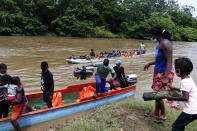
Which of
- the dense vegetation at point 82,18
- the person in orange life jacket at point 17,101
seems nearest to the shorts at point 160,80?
the person in orange life jacket at point 17,101

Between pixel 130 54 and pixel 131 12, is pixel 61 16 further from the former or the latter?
pixel 130 54

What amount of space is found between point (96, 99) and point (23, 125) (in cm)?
219

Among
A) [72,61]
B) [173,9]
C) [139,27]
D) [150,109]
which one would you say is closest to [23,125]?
[150,109]

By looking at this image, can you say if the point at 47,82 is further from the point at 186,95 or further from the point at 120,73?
the point at 186,95

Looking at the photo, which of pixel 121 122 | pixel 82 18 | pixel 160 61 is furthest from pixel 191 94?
pixel 82 18

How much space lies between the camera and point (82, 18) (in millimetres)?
43531

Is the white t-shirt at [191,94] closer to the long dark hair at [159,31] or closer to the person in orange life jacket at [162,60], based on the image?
the person in orange life jacket at [162,60]

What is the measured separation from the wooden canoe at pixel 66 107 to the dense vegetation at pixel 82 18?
32.6m

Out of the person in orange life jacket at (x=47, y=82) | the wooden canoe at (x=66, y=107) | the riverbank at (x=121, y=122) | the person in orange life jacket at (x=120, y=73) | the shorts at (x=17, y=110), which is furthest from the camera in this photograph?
the person in orange life jacket at (x=120, y=73)

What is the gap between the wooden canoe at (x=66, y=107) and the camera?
4.29 meters

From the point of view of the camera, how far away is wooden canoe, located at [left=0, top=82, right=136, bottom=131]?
4.29 m

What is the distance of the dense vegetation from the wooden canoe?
107 feet

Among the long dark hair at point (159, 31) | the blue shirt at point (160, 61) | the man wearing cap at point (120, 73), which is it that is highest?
the long dark hair at point (159, 31)

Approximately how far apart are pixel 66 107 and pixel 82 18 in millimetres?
40542
